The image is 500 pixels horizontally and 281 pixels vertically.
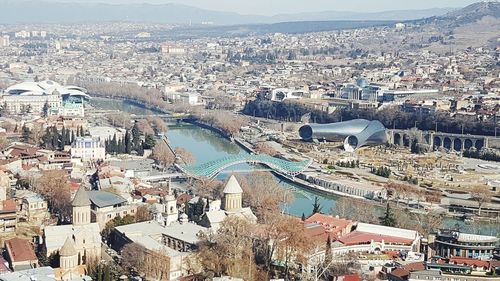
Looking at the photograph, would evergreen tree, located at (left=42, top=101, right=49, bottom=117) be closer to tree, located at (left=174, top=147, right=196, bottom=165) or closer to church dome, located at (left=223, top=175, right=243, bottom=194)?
tree, located at (left=174, top=147, right=196, bottom=165)

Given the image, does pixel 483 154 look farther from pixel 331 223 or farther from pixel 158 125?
pixel 331 223

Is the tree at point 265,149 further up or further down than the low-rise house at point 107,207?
further down

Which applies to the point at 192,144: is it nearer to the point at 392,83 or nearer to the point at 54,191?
the point at 54,191

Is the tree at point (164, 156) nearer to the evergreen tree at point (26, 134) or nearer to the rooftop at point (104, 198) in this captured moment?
the evergreen tree at point (26, 134)

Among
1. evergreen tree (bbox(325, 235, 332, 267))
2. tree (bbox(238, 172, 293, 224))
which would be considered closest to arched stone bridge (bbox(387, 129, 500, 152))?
tree (bbox(238, 172, 293, 224))

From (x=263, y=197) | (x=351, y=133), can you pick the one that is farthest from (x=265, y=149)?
(x=263, y=197)

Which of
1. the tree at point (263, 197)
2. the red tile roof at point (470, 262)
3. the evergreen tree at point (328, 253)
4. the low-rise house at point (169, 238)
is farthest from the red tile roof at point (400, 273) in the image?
the low-rise house at point (169, 238)

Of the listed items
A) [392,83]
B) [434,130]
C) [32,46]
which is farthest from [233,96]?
[32,46]
